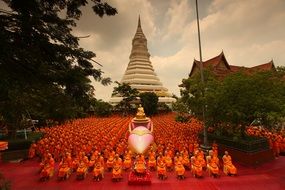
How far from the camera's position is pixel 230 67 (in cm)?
3484

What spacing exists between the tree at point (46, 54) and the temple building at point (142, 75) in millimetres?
43408

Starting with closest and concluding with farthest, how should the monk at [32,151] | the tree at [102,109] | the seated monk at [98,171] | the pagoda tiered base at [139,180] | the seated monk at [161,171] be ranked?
the pagoda tiered base at [139,180] < the seated monk at [98,171] < the seated monk at [161,171] < the monk at [32,151] < the tree at [102,109]

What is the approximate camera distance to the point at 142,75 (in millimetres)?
52500

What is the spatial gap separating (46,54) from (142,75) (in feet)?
153

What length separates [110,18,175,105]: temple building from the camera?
51.1 metres

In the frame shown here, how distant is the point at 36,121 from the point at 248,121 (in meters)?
23.8

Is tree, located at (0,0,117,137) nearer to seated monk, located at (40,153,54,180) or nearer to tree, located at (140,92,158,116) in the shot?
seated monk, located at (40,153,54,180)

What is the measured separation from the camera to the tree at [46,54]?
521 cm

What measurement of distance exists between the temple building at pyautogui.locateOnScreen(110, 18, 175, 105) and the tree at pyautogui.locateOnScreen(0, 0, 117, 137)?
4341 cm

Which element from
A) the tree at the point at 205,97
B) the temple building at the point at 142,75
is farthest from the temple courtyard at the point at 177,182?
the temple building at the point at 142,75

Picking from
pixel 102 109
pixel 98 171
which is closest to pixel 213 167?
pixel 98 171

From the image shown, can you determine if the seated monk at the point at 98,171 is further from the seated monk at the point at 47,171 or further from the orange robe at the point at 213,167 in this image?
the orange robe at the point at 213,167

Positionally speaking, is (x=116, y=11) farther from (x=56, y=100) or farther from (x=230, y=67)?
(x=230, y=67)

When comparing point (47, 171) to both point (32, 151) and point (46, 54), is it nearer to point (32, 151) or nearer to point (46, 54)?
point (32, 151)
